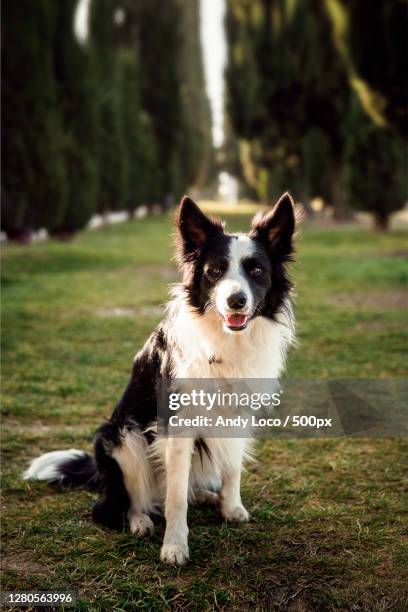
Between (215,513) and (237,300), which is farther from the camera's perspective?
(215,513)

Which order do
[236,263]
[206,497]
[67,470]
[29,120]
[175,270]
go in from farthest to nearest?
[29,120]
[175,270]
[67,470]
[206,497]
[236,263]

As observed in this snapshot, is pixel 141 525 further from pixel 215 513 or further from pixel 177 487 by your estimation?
pixel 215 513

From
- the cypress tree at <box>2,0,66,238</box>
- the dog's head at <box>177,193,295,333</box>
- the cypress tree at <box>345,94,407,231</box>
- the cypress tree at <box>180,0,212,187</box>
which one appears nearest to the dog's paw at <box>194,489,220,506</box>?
the dog's head at <box>177,193,295,333</box>

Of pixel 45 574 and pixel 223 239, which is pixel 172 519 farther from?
pixel 223 239

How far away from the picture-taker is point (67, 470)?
12.1 feet

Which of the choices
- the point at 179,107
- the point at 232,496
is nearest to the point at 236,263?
the point at 232,496

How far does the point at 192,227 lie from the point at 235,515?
1.49 meters

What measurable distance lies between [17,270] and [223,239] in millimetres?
9543

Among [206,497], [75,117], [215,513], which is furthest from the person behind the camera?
[75,117]

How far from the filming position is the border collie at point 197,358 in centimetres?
304

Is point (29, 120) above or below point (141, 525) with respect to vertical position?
above

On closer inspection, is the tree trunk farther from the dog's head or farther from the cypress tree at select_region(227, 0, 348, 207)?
the dog's head

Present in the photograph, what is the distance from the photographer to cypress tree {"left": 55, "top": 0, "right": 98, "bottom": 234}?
626 inches

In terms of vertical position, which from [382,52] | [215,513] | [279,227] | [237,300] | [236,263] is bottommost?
[215,513]
